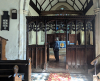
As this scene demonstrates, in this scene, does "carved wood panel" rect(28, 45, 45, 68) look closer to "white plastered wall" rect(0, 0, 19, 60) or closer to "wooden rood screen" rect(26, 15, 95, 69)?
"wooden rood screen" rect(26, 15, 95, 69)

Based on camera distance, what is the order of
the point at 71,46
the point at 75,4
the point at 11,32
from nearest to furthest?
1. the point at 11,32
2. the point at 71,46
3. the point at 75,4

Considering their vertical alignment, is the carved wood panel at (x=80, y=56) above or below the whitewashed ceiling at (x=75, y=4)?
below

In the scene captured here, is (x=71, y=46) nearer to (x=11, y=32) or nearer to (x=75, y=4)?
(x=11, y=32)

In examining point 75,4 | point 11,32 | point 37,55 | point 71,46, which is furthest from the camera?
point 75,4

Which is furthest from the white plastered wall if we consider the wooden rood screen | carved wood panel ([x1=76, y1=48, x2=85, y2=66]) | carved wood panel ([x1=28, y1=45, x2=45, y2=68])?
carved wood panel ([x1=76, y1=48, x2=85, y2=66])

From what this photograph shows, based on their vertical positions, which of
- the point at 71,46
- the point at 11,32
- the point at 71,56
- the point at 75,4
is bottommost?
the point at 71,56

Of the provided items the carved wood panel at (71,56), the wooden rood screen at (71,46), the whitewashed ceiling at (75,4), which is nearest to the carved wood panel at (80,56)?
the wooden rood screen at (71,46)

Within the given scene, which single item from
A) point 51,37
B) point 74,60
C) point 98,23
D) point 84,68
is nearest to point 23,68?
point 74,60

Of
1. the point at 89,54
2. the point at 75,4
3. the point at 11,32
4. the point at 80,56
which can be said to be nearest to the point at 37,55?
the point at 11,32

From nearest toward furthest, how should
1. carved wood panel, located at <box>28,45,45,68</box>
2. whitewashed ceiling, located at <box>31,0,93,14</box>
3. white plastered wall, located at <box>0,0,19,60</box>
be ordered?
white plastered wall, located at <box>0,0,19,60</box> < carved wood panel, located at <box>28,45,45,68</box> < whitewashed ceiling, located at <box>31,0,93,14</box>

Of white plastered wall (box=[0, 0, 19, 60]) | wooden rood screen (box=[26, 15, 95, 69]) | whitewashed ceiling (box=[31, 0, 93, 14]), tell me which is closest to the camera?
white plastered wall (box=[0, 0, 19, 60])

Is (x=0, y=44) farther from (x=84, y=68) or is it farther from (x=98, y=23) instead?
(x=98, y=23)

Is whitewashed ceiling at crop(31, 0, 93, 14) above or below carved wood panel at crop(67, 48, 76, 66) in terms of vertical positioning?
above

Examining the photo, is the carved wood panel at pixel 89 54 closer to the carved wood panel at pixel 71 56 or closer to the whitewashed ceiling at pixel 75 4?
the carved wood panel at pixel 71 56
